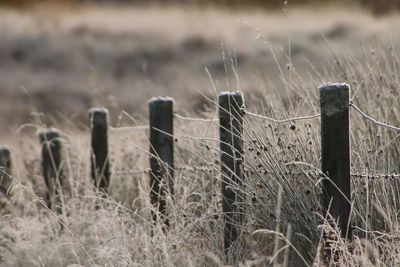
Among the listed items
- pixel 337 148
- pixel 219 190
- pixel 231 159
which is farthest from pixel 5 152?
pixel 337 148

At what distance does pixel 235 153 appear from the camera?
15.0 ft

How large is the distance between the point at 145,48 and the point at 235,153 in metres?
14.6

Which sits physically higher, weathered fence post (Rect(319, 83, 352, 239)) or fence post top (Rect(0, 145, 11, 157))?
weathered fence post (Rect(319, 83, 352, 239))

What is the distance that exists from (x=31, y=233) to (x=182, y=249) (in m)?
1.17

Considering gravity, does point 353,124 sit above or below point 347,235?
above

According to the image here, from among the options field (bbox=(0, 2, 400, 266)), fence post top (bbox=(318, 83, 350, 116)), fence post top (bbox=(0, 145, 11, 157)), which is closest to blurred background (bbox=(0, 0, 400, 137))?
field (bbox=(0, 2, 400, 266))

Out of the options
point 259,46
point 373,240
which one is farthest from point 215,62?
point 373,240

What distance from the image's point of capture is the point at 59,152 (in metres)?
6.43

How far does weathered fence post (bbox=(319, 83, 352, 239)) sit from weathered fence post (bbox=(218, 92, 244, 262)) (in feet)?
1.88

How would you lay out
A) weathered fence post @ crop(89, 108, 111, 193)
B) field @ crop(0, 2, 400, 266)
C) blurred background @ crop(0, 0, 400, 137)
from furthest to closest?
blurred background @ crop(0, 0, 400, 137) < weathered fence post @ crop(89, 108, 111, 193) < field @ crop(0, 2, 400, 266)

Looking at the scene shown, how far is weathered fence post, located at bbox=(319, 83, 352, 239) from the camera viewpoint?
3959mm

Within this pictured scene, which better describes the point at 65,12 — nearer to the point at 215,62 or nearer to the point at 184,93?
the point at 215,62

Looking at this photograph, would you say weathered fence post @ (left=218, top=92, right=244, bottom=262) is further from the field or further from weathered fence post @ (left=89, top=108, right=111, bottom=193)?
weathered fence post @ (left=89, top=108, right=111, bottom=193)

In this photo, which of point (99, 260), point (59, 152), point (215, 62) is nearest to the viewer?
point (99, 260)
